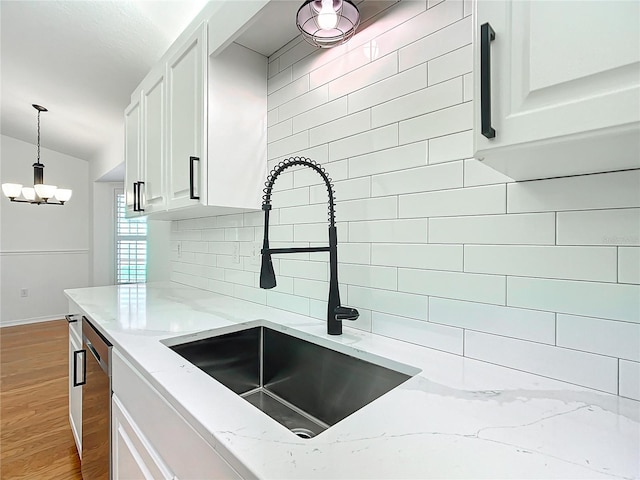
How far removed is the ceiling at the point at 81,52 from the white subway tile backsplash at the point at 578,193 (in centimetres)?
179

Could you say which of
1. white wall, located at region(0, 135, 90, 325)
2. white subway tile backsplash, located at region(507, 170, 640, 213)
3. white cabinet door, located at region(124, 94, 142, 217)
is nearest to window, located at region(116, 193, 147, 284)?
white wall, located at region(0, 135, 90, 325)

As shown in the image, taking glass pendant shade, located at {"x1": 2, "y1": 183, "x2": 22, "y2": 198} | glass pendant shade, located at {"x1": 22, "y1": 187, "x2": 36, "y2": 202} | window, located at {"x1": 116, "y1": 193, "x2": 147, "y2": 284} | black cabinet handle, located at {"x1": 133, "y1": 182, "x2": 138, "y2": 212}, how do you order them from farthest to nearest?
window, located at {"x1": 116, "y1": 193, "x2": 147, "y2": 284}
glass pendant shade, located at {"x1": 22, "y1": 187, "x2": 36, "y2": 202}
glass pendant shade, located at {"x1": 2, "y1": 183, "x2": 22, "y2": 198}
black cabinet handle, located at {"x1": 133, "y1": 182, "x2": 138, "y2": 212}

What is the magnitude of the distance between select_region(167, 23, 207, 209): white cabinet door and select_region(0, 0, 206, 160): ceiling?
37 cm

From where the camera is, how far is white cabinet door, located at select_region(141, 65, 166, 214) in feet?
6.21

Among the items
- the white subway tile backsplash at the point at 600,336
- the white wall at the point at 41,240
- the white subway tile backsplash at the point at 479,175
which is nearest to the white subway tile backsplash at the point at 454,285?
the white subway tile backsplash at the point at 600,336

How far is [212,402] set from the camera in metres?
0.72

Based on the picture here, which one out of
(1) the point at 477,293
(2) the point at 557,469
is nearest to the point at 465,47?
(1) the point at 477,293

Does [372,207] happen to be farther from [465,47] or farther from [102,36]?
[102,36]

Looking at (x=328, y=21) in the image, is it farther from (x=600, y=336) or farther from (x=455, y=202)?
(x=600, y=336)

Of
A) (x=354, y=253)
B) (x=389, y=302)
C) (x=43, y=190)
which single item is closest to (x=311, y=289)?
(x=354, y=253)

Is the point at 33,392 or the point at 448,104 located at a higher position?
the point at 448,104

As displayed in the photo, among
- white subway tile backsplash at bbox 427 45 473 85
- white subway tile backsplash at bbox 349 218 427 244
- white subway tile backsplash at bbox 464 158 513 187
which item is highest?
white subway tile backsplash at bbox 427 45 473 85

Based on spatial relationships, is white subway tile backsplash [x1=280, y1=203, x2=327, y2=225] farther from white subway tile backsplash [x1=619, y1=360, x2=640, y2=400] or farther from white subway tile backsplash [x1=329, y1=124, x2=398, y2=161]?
white subway tile backsplash [x1=619, y1=360, x2=640, y2=400]

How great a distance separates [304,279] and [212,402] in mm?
810
